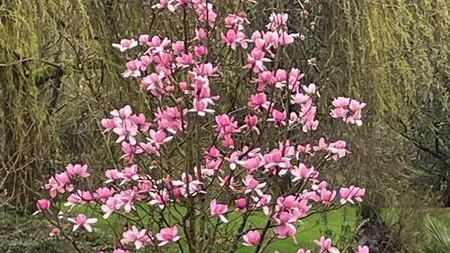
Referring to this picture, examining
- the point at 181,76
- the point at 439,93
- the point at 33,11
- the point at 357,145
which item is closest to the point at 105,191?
the point at 181,76

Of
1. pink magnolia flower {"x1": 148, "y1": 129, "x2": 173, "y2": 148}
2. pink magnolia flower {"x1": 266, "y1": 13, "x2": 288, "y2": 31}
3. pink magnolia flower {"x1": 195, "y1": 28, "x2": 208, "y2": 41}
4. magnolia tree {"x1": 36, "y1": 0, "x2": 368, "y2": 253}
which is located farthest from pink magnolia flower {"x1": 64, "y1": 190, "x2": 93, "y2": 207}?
pink magnolia flower {"x1": 266, "y1": 13, "x2": 288, "y2": 31}

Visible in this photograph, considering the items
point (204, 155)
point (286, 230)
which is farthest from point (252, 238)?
point (204, 155)

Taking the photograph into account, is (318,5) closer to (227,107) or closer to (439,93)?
(227,107)

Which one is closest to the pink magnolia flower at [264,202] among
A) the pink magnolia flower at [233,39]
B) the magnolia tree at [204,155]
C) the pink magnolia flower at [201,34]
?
the magnolia tree at [204,155]

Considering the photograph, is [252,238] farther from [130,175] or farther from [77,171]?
[77,171]

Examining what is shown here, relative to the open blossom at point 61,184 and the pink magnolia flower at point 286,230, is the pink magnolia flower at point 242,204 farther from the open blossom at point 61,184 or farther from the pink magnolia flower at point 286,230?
the open blossom at point 61,184

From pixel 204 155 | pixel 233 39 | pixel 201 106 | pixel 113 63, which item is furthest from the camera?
pixel 113 63

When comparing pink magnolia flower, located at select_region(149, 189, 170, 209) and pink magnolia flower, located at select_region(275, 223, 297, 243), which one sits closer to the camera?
pink magnolia flower, located at select_region(275, 223, 297, 243)

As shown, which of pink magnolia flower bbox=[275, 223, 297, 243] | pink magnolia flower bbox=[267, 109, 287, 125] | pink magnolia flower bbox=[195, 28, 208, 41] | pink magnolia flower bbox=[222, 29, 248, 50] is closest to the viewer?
pink magnolia flower bbox=[275, 223, 297, 243]

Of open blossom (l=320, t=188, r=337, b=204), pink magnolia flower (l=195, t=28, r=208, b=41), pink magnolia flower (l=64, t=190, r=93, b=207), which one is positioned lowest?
open blossom (l=320, t=188, r=337, b=204)

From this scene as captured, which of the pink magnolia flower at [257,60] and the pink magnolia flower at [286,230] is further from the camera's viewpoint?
the pink magnolia flower at [257,60]

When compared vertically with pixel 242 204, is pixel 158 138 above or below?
above

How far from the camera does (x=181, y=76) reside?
3.40 m

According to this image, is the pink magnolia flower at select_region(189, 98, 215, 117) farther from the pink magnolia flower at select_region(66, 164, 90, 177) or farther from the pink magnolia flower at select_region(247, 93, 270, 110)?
the pink magnolia flower at select_region(66, 164, 90, 177)
